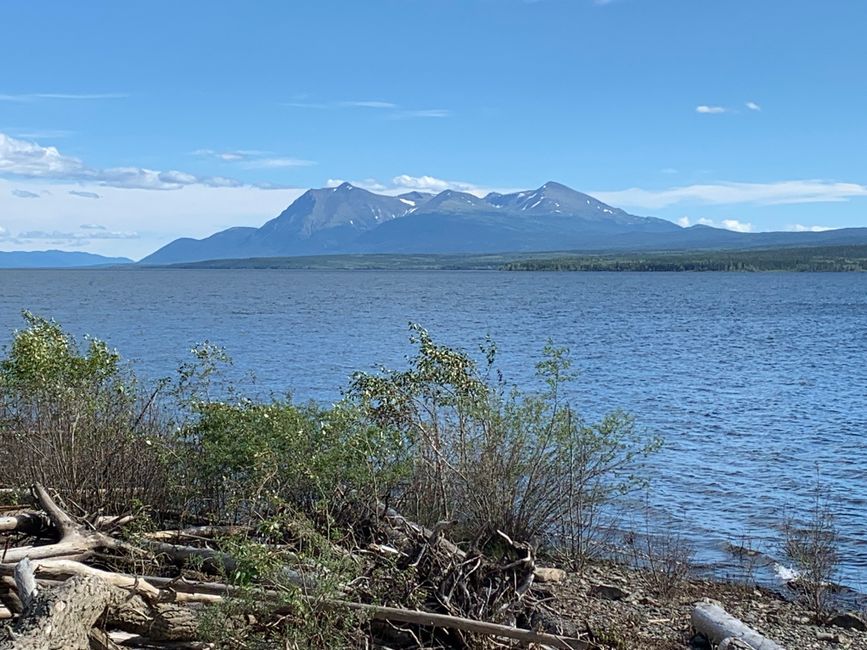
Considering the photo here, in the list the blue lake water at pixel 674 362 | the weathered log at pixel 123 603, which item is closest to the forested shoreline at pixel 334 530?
the weathered log at pixel 123 603

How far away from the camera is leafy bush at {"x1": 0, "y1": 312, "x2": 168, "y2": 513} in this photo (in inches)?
500

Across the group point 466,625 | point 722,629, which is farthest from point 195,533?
point 722,629

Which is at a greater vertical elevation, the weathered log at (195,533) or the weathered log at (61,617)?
the weathered log at (61,617)

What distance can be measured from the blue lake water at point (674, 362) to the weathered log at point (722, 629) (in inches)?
197

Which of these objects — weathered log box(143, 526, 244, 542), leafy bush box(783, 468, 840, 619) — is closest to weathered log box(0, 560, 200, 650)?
weathered log box(143, 526, 244, 542)

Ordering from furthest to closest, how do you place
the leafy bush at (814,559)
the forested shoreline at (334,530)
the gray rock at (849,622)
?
1. the leafy bush at (814,559)
2. the gray rock at (849,622)
3. the forested shoreline at (334,530)

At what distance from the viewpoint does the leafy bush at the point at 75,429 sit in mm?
12688

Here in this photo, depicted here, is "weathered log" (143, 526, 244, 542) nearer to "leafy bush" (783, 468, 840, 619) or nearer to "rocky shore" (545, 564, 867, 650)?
"rocky shore" (545, 564, 867, 650)

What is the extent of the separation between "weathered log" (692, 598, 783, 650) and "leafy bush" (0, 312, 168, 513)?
6.95 metres

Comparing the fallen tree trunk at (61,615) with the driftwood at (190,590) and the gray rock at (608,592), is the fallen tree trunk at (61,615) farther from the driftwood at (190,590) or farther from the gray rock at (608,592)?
the gray rock at (608,592)

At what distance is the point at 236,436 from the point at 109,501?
6.02 ft

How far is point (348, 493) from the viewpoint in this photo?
11984 mm

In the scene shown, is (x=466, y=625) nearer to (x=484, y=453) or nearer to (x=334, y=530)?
(x=334, y=530)

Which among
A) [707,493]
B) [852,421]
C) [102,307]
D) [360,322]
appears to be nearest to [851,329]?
[360,322]
